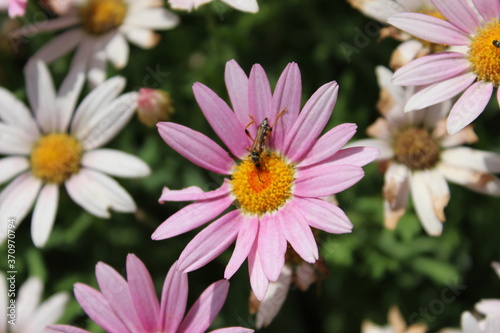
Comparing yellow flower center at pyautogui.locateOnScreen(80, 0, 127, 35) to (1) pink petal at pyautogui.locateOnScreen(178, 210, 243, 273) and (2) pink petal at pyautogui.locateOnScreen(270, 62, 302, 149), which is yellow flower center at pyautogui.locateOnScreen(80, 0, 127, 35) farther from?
(1) pink petal at pyautogui.locateOnScreen(178, 210, 243, 273)

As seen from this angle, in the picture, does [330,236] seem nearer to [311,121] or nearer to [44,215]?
[311,121]

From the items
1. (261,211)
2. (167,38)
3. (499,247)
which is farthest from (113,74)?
(499,247)


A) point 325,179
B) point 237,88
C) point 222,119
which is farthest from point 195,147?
point 325,179

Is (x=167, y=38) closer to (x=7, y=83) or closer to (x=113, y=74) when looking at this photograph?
(x=113, y=74)

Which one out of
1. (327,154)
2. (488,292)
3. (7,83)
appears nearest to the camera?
(327,154)

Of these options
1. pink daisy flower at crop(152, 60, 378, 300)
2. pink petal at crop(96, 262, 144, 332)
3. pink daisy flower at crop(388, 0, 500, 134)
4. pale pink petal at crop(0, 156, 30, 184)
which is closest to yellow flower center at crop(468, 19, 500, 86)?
pink daisy flower at crop(388, 0, 500, 134)

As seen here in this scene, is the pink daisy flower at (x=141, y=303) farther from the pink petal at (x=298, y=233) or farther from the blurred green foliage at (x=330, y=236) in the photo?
the blurred green foliage at (x=330, y=236)

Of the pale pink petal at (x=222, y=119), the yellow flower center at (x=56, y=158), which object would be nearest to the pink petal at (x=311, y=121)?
the pale pink petal at (x=222, y=119)
